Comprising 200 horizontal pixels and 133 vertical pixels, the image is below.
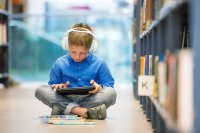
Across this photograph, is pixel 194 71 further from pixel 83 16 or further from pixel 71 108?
pixel 83 16

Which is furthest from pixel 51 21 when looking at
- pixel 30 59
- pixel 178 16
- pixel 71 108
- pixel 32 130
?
pixel 178 16

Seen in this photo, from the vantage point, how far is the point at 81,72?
3.26 metres

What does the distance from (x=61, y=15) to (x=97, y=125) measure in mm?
4767

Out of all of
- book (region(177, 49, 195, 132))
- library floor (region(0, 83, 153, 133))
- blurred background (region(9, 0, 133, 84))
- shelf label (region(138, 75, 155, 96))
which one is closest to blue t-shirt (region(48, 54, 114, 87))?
library floor (region(0, 83, 153, 133))

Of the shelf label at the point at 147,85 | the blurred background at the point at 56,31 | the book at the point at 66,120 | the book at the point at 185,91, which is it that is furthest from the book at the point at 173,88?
the blurred background at the point at 56,31

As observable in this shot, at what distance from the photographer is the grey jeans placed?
10.4 ft

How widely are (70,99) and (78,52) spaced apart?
319 mm

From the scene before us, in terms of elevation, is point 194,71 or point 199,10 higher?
point 199,10

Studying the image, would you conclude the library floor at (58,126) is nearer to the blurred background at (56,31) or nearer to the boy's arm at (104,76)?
the boy's arm at (104,76)

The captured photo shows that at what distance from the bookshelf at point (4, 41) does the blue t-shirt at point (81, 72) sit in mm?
3045

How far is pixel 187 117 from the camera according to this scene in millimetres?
1389

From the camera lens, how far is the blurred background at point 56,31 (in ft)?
24.0

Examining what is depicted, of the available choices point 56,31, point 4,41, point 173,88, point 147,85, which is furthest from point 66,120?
point 56,31

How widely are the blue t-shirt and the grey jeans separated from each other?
112mm
